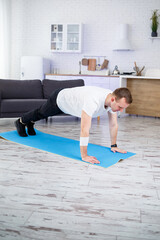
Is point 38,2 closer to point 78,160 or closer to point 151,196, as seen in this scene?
point 78,160

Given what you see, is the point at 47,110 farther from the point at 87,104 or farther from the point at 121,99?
the point at 121,99

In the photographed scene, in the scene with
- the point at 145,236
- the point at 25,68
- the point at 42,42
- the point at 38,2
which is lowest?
the point at 145,236

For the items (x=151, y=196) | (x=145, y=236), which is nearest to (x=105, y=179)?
(x=151, y=196)

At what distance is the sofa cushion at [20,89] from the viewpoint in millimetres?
4664

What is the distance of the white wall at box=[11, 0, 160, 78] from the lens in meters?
6.54

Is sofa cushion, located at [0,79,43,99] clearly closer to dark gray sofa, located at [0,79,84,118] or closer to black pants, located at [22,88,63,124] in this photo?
dark gray sofa, located at [0,79,84,118]

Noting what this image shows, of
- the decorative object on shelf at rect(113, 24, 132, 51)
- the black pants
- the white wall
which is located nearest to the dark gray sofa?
the black pants

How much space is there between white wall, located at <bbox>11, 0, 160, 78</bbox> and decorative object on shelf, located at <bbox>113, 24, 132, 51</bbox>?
20cm

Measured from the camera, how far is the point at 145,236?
1390 millimetres

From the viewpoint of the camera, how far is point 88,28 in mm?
6941

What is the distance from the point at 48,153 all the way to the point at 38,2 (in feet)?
18.9

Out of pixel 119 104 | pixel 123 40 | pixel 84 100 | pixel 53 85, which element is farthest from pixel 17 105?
pixel 123 40

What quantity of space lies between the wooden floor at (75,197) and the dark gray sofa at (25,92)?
127cm

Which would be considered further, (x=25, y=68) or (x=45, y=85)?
(x=25, y=68)
